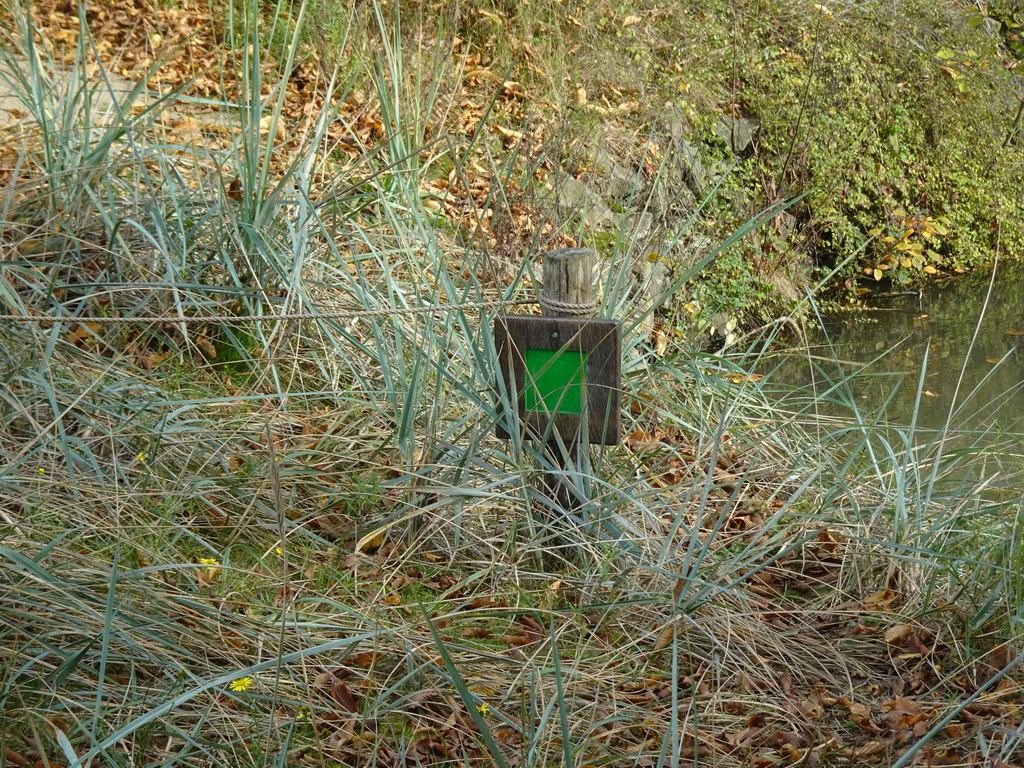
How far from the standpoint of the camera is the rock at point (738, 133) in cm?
732

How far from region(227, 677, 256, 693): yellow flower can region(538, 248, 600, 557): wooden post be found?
948 millimetres

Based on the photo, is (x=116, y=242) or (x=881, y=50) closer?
(x=116, y=242)

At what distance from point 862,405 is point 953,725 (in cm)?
329

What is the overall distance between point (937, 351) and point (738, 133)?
2.24 metres

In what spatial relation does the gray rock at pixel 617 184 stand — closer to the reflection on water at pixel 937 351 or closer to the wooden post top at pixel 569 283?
the reflection on water at pixel 937 351

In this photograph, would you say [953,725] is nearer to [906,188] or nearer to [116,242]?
[116,242]

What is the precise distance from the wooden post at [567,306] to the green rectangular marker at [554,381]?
0.11 meters

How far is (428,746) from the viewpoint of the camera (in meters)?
2.16

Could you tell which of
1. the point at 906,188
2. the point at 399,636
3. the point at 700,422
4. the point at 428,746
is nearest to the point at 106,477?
the point at 399,636

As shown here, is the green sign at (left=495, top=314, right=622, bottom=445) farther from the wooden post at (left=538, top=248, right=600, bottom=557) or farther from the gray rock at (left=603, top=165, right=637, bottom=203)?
the gray rock at (left=603, top=165, right=637, bottom=203)

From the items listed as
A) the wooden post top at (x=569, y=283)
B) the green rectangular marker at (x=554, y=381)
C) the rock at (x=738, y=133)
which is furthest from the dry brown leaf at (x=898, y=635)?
the rock at (x=738, y=133)

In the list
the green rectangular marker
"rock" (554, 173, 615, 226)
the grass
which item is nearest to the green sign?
the green rectangular marker

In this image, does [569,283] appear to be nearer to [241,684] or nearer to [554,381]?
[554,381]

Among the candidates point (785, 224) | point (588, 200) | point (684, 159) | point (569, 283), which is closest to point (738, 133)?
point (785, 224)
